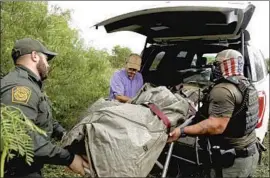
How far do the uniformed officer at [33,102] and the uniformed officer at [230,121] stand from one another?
0.77 m

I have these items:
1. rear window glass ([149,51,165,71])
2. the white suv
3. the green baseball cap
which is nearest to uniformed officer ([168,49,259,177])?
the white suv

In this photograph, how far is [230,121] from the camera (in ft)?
9.25

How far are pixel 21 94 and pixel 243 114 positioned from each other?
1.62 m

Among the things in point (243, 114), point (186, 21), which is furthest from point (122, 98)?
point (243, 114)

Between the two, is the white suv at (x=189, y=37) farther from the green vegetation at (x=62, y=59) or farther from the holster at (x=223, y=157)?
the holster at (x=223, y=157)

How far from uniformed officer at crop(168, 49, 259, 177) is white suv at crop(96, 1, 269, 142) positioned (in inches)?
35.5

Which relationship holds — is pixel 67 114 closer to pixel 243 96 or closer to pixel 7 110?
pixel 243 96

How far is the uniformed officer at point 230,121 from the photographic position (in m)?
2.66

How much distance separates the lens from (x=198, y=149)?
314cm

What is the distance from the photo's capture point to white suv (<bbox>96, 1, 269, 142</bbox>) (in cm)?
378

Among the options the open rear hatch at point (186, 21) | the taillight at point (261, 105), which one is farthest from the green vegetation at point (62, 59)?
the taillight at point (261, 105)

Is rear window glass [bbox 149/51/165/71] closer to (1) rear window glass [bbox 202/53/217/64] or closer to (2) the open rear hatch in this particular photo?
(2) the open rear hatch

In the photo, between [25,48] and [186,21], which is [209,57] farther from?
[25,48]

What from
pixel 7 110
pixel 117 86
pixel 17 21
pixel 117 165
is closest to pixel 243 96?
pixel 117 165
